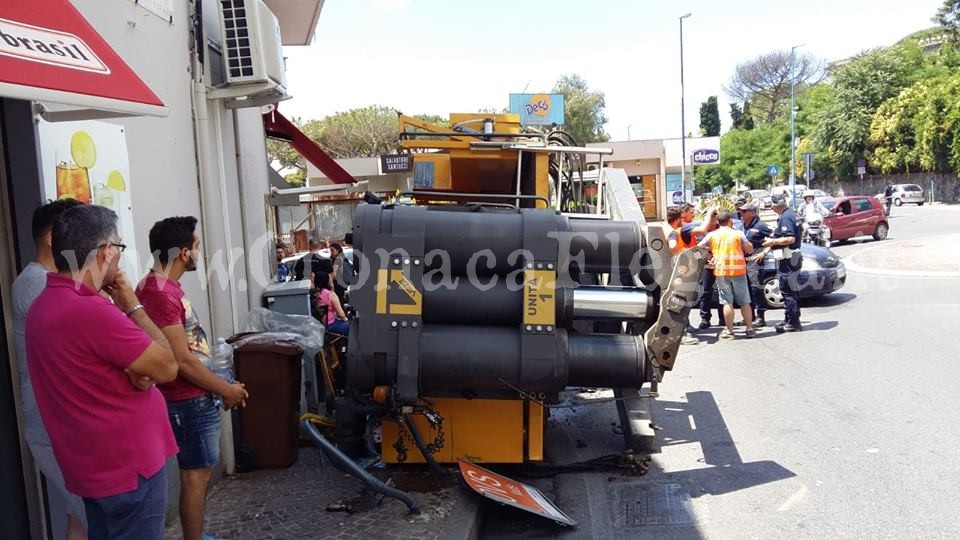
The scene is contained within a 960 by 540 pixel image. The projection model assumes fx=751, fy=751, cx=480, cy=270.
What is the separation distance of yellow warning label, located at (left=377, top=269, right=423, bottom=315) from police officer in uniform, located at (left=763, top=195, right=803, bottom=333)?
6877 millimetres

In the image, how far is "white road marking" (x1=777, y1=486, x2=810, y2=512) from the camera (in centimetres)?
459

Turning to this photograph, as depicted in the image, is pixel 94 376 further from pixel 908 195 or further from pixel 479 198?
pixel 908 195

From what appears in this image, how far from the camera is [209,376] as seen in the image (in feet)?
11.8

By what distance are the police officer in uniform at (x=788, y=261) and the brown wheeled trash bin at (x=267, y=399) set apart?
690cm

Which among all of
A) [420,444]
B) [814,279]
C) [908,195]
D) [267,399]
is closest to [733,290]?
[814,279]

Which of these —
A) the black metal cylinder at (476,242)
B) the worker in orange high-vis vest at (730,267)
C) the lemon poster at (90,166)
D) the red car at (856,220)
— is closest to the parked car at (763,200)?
the worker in orange high-vis vest at (730,267)

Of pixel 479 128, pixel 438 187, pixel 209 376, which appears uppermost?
pixel 479 128

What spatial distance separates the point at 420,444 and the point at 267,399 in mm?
1371

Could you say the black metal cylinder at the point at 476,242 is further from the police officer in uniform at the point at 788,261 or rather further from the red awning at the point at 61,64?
the police officer in uniform at the point at 788,261

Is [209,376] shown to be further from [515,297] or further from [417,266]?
[515,297]

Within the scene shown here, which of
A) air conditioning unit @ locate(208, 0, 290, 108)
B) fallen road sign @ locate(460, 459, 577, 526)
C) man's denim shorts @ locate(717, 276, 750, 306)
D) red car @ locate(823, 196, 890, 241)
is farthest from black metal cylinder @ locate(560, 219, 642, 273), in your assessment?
red car @ locate(823, 196, 890, 241)

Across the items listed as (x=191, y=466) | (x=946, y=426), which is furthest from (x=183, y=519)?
(x=946, y=426)

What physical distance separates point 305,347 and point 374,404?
161 cm

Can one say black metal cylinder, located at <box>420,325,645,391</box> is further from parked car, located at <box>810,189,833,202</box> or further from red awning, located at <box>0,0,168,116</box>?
parked car, located at <box>810,189,833,202</box>
